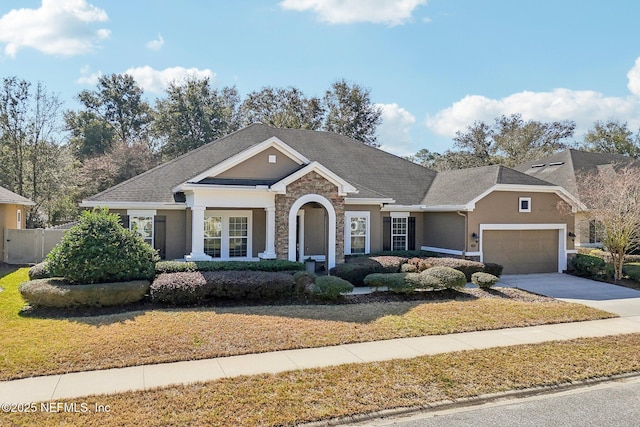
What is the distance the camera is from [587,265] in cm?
1888

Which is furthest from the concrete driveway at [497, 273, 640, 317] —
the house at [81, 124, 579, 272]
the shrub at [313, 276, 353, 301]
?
the shrub at [313, 276, 353, 301]

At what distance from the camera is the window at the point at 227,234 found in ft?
55.1

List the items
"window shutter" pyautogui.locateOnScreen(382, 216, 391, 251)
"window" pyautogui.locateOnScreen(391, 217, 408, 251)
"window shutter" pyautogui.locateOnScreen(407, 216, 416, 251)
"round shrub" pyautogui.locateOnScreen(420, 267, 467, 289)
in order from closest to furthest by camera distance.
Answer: "round shrub" pyautogui.locateOnScreen(420, 267, 467, 289), "window shutter" pyautogui.locateOnScreen(382, 216, 391, 251), "window" pyautogui.locateOnScreen(391, 217, 408, 251), "window shutter" pyautogui.locateOnScreen(407, 216, 416, 251)

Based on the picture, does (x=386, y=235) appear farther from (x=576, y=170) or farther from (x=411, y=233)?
(x=576, y=170)

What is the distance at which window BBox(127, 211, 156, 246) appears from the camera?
642 inches

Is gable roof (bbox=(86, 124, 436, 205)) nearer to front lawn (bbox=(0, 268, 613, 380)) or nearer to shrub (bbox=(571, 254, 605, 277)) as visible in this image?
front lawn (bbox=(0, 268, 613, 380))

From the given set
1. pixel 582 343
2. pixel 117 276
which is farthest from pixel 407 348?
pixel 117 276

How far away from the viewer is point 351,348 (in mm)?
8664

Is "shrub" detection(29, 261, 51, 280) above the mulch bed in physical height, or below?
above

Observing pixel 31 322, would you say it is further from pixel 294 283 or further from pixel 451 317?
pixel 451 317

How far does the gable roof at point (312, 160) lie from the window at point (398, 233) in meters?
0.92

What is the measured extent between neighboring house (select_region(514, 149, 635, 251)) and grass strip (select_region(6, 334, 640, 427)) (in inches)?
754

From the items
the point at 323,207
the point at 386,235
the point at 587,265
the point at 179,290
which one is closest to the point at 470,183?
the point at 386,235

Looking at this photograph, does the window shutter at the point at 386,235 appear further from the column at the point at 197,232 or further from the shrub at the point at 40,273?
the shrub at the point at 40,273
